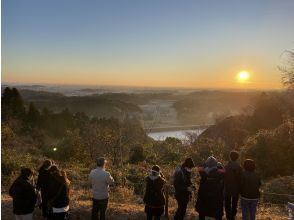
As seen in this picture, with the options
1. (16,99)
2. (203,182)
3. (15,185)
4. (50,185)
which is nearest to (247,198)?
(203,182)

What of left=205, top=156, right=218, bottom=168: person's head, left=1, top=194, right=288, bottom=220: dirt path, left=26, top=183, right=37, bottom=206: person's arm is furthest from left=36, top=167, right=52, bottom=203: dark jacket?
left=205, top=156, right=218, bottom=168: person's head

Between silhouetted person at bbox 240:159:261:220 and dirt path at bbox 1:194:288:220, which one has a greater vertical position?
silhouetted person at bbox 240:159:261:220

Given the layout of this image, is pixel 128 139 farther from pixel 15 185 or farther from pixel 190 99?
pixel 190 99

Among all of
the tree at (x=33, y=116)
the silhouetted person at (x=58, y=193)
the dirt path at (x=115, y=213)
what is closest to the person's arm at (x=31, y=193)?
the silhouetted person at (x=58, y=193)

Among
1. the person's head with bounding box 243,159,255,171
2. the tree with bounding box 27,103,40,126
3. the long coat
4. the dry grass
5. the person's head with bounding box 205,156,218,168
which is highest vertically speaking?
the person's head with bounding box 205,156,218,168

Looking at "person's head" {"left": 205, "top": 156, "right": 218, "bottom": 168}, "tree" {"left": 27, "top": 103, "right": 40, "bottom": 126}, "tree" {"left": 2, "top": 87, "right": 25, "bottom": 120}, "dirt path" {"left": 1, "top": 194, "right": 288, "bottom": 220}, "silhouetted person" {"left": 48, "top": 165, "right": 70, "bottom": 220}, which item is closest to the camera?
"silhouetted person" {"left": 48, "top": 165, "right": 70, "bottom": 220}

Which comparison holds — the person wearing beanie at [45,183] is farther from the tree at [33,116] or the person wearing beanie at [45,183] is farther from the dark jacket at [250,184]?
the tree at [33,116]

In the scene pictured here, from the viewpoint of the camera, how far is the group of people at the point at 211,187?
26.7 ft

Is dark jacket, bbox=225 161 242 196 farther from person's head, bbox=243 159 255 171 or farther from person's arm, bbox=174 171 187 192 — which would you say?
person's arm, bbox=174 171 187 192

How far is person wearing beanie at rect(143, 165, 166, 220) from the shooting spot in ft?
27.0

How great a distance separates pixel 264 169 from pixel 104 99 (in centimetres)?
6039

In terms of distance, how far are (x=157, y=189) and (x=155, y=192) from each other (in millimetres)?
85

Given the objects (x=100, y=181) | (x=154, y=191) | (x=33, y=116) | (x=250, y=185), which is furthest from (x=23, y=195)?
(x=33, y=116)

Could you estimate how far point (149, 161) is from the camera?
30.4 m
